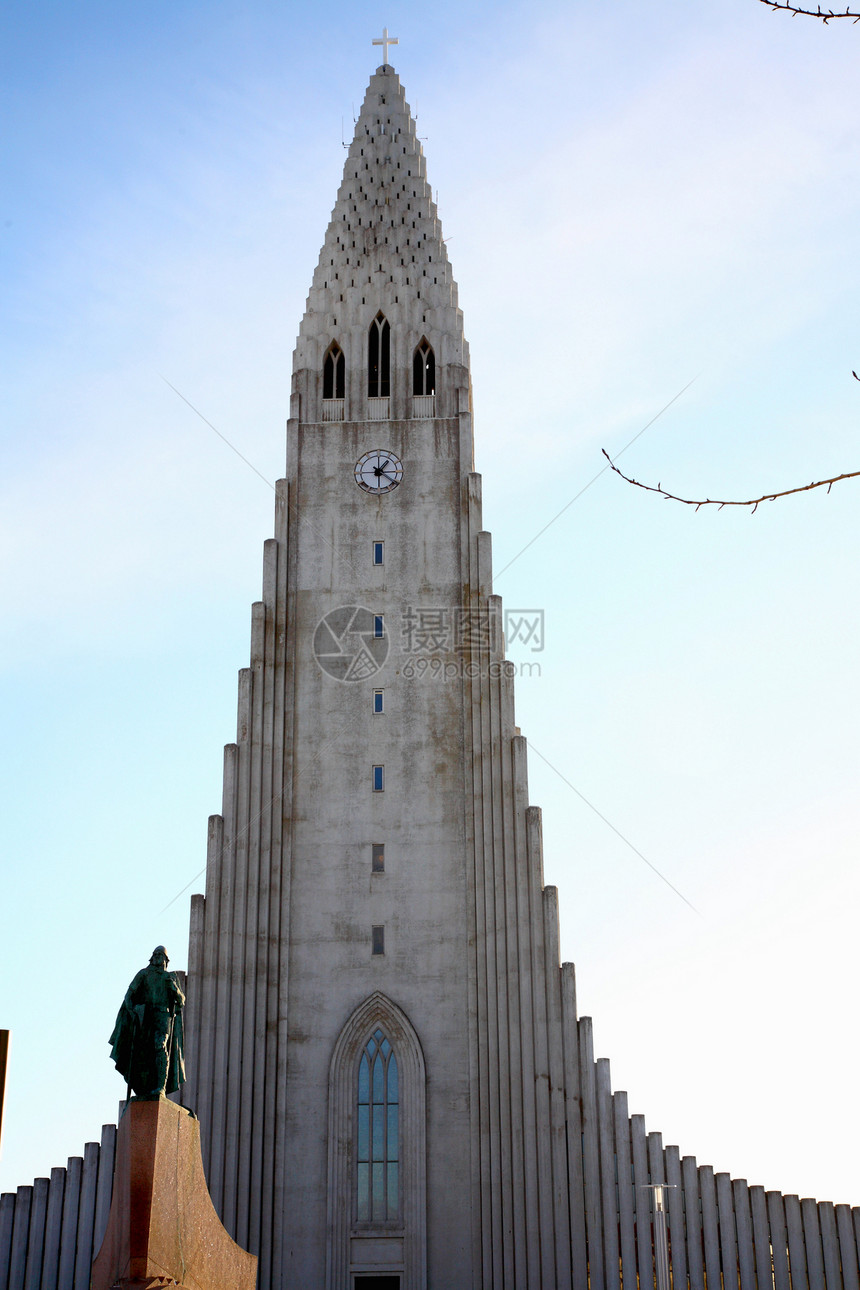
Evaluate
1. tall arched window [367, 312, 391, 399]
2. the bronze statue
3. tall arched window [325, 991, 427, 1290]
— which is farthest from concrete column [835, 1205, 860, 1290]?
tall arched window [367, 312, 391, 399]

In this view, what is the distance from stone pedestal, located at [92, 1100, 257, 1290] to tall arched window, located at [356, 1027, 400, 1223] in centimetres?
1590

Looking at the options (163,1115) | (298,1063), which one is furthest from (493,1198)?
(163,1115)

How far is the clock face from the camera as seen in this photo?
46.1 m

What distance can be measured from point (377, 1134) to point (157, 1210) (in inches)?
774

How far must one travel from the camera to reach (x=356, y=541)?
45.2 m

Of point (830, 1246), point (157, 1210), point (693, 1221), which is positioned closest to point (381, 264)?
point (693, 1221)

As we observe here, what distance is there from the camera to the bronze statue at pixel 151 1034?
69.4 ft

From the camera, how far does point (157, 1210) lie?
65.8 feet

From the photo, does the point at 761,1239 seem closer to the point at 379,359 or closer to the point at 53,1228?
the point at 53,1228

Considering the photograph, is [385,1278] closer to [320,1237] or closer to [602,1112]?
[320,1237]

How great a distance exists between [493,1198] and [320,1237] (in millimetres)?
4694

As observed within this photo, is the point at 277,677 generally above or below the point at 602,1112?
above

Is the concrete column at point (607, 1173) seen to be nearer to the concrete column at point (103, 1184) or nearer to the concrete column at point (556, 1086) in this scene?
the concrete column at point (556, 1086)

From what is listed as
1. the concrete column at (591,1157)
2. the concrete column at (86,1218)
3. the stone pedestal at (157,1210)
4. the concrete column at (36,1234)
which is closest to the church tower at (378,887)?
the concrete column at (591,1157)
